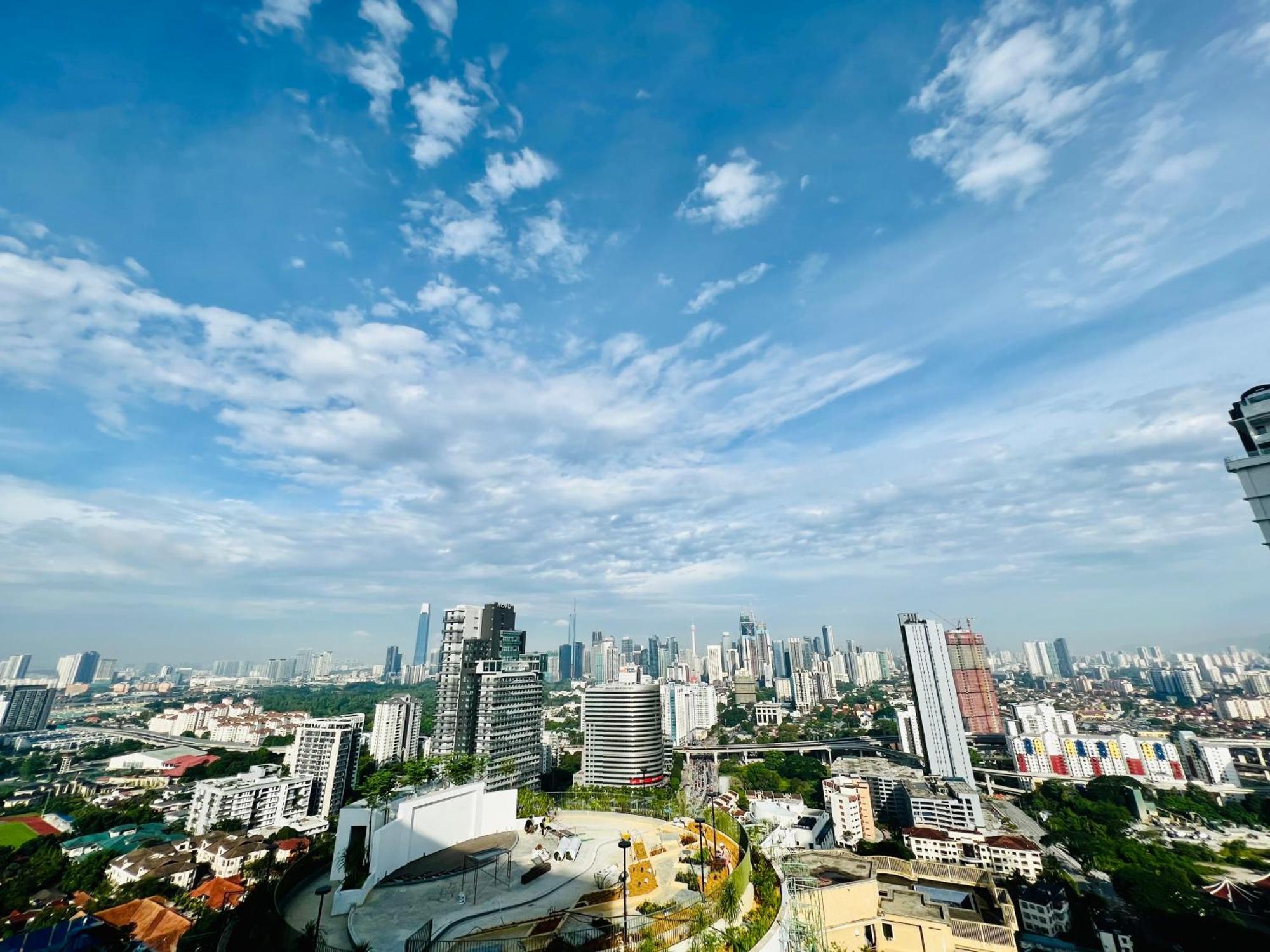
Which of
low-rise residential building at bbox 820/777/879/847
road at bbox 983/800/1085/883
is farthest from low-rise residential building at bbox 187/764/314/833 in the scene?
road at bbox 983/800/1085/883

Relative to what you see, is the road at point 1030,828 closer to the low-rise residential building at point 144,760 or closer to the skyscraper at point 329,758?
the skyscraper at point 329,758

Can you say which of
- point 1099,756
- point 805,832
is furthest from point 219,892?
point 1099,756

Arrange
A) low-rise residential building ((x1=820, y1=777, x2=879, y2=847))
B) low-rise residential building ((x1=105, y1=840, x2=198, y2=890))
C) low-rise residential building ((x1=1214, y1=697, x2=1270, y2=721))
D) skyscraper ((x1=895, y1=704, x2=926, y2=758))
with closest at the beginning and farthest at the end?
1. low-rise residential building ((x1=105, y1=840, x2=198, y2=890))
2. low-rise residential building ((x1=820, y1=777, x2=879, y2=847))
3. skyscraper ((x1=895, y1=704, x2=926, y2=758))
4. low-rise residential building ((x1=1214, y1=697, x2=1270, y2=721))

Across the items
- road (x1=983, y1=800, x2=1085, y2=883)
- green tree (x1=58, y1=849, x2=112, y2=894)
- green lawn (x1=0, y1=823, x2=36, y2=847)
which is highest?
green tree (x1=58, y1=849, x2=112, y2=894)

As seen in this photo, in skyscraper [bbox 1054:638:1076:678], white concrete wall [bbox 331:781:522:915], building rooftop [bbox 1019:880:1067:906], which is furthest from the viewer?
skyscraper [bbox 1054:638:1076:678]

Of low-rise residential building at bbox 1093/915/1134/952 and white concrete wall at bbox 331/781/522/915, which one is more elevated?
white concrete wall at bbox 331/781/522/915

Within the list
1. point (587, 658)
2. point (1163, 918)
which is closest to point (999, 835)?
point (1163, 918)

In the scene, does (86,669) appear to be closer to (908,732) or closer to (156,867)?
(156,867)

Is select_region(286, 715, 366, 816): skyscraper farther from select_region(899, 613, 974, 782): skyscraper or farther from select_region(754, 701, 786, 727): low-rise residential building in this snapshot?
select_region(754, 701, 786, 727): low-rise residential building
